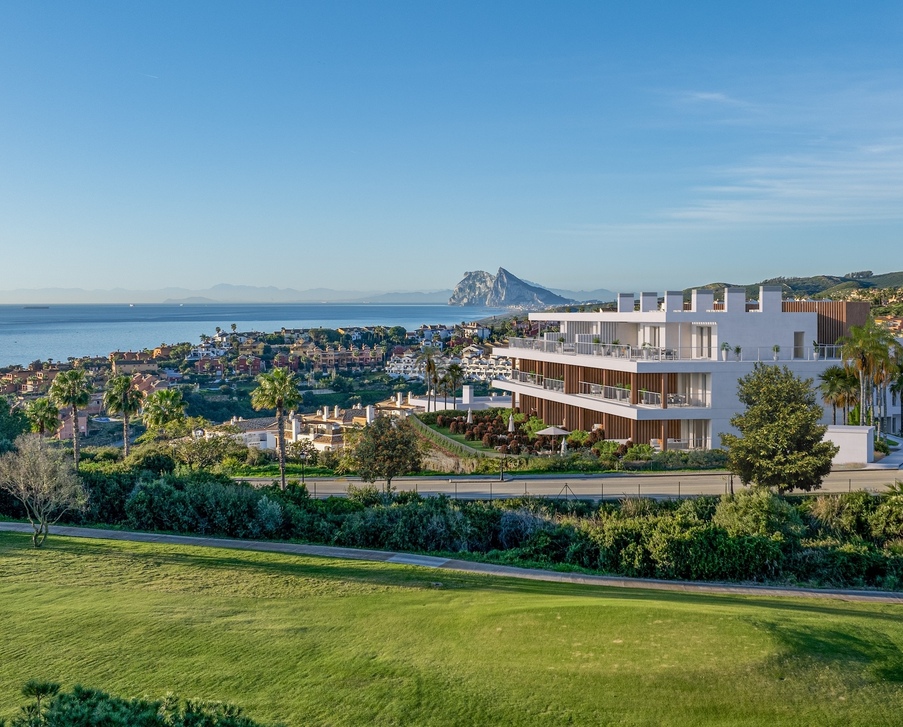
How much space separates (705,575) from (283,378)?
18.8 m

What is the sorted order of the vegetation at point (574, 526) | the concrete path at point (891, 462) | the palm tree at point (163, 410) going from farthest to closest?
the palm tree at point (163, 410) → the concrete path at point (891, 462) → the vegetation at point (574, 526)

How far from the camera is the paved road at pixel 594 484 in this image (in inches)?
1121

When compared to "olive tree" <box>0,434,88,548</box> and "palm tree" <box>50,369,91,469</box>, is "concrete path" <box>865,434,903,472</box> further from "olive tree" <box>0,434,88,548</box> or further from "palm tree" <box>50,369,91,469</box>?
"palm tree" <box>50,369,91,469</box>

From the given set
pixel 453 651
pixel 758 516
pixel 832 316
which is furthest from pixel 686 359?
pixel 453 651

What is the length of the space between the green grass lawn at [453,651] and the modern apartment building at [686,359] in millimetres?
21739

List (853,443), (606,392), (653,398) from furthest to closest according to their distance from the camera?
(606,392) → (653,398) → (853,443)

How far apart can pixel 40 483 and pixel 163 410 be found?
20.0 m

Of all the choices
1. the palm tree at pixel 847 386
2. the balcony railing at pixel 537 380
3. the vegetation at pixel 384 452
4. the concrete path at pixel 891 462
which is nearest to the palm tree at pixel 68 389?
the vegetation at pixel 384 452

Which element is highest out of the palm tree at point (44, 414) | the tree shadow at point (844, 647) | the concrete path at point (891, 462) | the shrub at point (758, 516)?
the palm tree at point (44, 414)

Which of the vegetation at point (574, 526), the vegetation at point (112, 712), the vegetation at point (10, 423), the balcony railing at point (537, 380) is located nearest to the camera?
the vegetation at point (112, 712)

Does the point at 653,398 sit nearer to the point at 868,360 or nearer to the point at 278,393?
the point at 868,360

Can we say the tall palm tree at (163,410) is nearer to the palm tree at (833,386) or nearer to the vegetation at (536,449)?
the vegetation at (536,449)

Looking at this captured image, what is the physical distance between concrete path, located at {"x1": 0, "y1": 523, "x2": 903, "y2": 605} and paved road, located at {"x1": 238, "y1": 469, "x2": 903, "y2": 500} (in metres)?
7.99

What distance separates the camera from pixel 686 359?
128 ft
